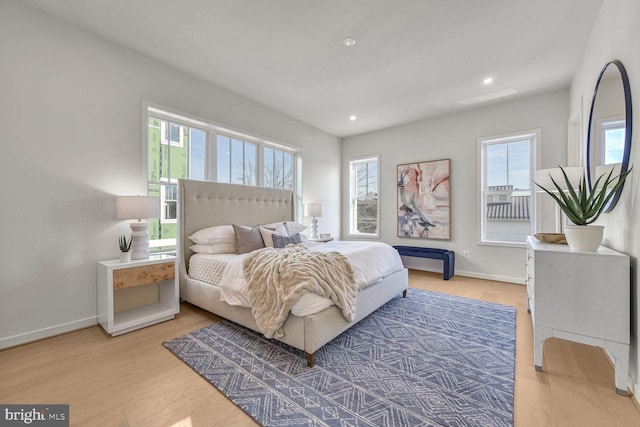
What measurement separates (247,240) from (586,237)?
9.90 feet

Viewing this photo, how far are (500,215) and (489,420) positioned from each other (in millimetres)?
3667

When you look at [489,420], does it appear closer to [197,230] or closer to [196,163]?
[197,230]

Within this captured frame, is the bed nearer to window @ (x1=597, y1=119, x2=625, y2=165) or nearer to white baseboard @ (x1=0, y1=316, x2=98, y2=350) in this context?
Result: white baseboard @ (x1=0, y1=316, x2=98, y2=350)

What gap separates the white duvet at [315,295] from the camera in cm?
191

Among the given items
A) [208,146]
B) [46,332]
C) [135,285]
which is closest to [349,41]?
[208,146]

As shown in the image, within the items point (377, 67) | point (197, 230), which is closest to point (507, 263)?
point (377, 67)

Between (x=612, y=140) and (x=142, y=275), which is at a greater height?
(x=612, y=140)

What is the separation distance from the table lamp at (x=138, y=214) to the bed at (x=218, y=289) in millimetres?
484

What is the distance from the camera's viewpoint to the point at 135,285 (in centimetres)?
250

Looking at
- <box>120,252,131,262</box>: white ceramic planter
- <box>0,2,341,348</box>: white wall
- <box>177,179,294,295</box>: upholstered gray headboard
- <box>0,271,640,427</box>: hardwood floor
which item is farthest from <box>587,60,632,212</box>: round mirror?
<box>0,2,341,348</box>: white wall

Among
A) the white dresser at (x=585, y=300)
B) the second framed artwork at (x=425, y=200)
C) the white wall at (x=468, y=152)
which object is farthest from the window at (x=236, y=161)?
the white dresser at (x=585, y=300)

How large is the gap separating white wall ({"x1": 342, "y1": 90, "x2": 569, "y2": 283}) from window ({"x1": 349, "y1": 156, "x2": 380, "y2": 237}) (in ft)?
0.76

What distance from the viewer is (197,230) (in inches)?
128

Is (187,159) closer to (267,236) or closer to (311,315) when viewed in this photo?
(267,236)
